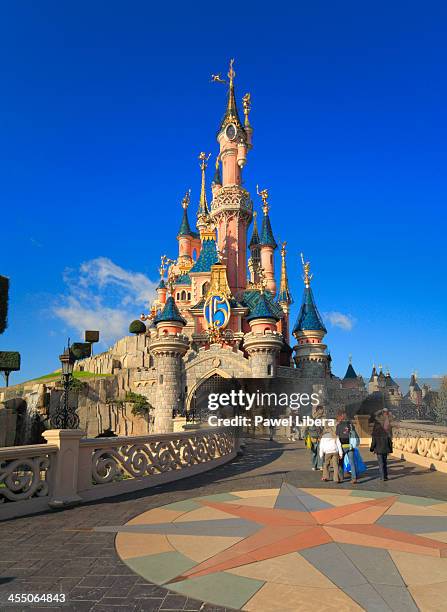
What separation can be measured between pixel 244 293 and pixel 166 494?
35.8 metres

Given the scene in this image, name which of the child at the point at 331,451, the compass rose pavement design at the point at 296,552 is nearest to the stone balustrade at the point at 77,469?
the compass rose pavement design at the point at 296,552

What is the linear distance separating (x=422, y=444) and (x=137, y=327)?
53454 mm

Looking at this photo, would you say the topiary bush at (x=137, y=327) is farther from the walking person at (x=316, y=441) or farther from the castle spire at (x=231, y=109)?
the walking person at (x=316, y=441)

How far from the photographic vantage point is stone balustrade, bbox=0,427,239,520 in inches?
278

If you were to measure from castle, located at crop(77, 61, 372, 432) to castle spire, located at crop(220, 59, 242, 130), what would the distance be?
5.0 inches

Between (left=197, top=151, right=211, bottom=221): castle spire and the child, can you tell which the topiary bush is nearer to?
(left=197, top=151, right=211, bottom=221): castle spire

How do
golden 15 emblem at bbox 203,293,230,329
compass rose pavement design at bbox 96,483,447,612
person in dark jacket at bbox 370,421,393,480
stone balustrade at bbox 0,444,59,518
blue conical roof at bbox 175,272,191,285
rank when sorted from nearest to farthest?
compass rose pavement design at bbox 96,483,447,612
stone balustrade at bbox 0,444,59,518
person in dark jacket at bbox 370,421,393,480
golden 15 emblem at bbox 203,293,230,329
blue conical roof at bbox 175,272,191,285

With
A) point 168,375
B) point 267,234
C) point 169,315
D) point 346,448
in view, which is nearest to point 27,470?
point 346,448

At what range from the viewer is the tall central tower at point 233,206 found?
45344 mm

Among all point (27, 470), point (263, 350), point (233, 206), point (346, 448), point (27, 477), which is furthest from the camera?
point (233, 206)

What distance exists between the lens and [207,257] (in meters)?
44.6

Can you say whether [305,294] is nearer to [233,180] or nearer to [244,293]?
[244,293]

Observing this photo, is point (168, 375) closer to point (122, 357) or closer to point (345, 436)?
point (122, 357)

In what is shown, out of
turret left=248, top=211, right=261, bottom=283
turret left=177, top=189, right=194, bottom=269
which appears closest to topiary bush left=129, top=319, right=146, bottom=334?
turret left=177, top=189, right=194, bottom=269
